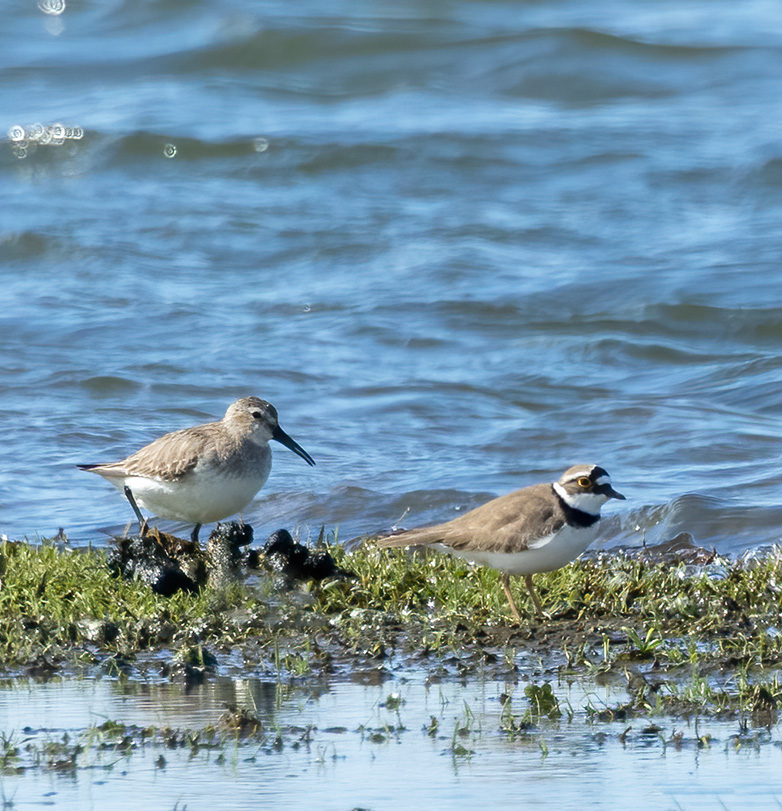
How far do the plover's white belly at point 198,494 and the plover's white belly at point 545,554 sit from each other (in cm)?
164

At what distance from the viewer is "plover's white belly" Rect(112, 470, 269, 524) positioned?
777 centimetres

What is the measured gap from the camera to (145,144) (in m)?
21.5

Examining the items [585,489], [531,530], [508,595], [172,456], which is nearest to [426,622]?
[508,595]

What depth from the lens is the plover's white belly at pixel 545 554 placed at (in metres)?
6.65

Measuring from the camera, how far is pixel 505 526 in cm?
682

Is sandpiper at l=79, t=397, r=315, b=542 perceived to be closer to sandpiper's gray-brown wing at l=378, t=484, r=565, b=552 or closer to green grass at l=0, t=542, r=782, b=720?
green grass at l=0, t=542, r=782, b=720

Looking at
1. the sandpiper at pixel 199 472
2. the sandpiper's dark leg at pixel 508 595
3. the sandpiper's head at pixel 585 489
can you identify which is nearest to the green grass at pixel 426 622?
the sandpiper's dark leg at pixel 508 595

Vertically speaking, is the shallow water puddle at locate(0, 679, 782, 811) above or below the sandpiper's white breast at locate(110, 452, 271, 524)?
below

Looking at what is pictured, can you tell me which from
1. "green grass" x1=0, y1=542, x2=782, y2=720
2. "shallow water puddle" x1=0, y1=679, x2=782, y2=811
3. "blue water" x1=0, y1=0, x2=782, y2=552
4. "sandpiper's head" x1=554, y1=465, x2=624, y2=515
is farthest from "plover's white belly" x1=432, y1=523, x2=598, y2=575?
"blue water" x1=0, y1=0, x2=782, y2=552

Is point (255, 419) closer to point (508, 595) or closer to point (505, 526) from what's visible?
point (505, 526)

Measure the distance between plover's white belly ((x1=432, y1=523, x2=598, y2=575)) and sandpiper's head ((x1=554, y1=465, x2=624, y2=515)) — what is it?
116 millimetres

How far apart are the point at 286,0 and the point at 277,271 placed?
39.4 ft

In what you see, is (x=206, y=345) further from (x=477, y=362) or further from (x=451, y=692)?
(x=451, y=692)

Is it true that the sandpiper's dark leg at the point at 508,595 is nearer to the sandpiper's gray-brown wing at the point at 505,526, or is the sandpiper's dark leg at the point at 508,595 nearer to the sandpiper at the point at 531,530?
the sandpiper at the point at 531,530
